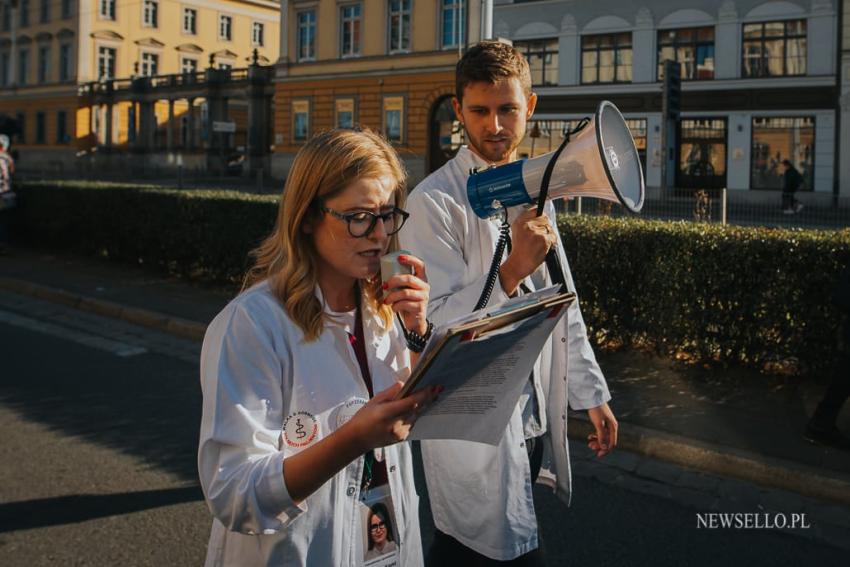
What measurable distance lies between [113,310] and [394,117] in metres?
32.8

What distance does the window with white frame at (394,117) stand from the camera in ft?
136

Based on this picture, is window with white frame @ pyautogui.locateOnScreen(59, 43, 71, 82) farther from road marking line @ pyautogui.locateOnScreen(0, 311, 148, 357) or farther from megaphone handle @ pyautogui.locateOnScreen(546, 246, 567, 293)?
megaphone handle @ pyautogui.locateOnScreen(546, 246, 567, 293)

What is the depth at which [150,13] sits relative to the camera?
62.0m

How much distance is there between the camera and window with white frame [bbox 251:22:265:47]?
2692 inches

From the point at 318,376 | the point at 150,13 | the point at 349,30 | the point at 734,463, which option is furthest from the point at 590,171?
the point at 150,13

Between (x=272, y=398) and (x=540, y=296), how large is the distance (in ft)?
2.15

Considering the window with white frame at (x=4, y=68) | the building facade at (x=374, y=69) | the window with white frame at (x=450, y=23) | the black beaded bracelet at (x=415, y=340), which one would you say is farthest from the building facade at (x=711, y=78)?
the window with white frame at (x=4, y=68)

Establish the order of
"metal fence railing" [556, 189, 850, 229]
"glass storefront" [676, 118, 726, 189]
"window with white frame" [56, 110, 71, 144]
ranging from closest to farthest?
"metal fence railing" [556, 189, 850, 229]
"glass storefront" [676, 118, 726, 189]
"window with white frame" [56, 110, 71, 144]

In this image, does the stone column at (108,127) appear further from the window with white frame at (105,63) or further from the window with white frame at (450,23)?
the window with white frame at (450,23)

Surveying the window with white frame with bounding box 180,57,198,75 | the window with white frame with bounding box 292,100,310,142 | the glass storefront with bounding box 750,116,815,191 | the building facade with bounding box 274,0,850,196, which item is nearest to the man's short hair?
the building facade with bounding box 274,0,850,196

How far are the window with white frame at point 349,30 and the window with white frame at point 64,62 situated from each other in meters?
28.8

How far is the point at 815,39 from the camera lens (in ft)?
102

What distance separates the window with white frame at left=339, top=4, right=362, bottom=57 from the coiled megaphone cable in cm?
4271

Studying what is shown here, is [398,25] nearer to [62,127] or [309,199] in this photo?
[62,127]
